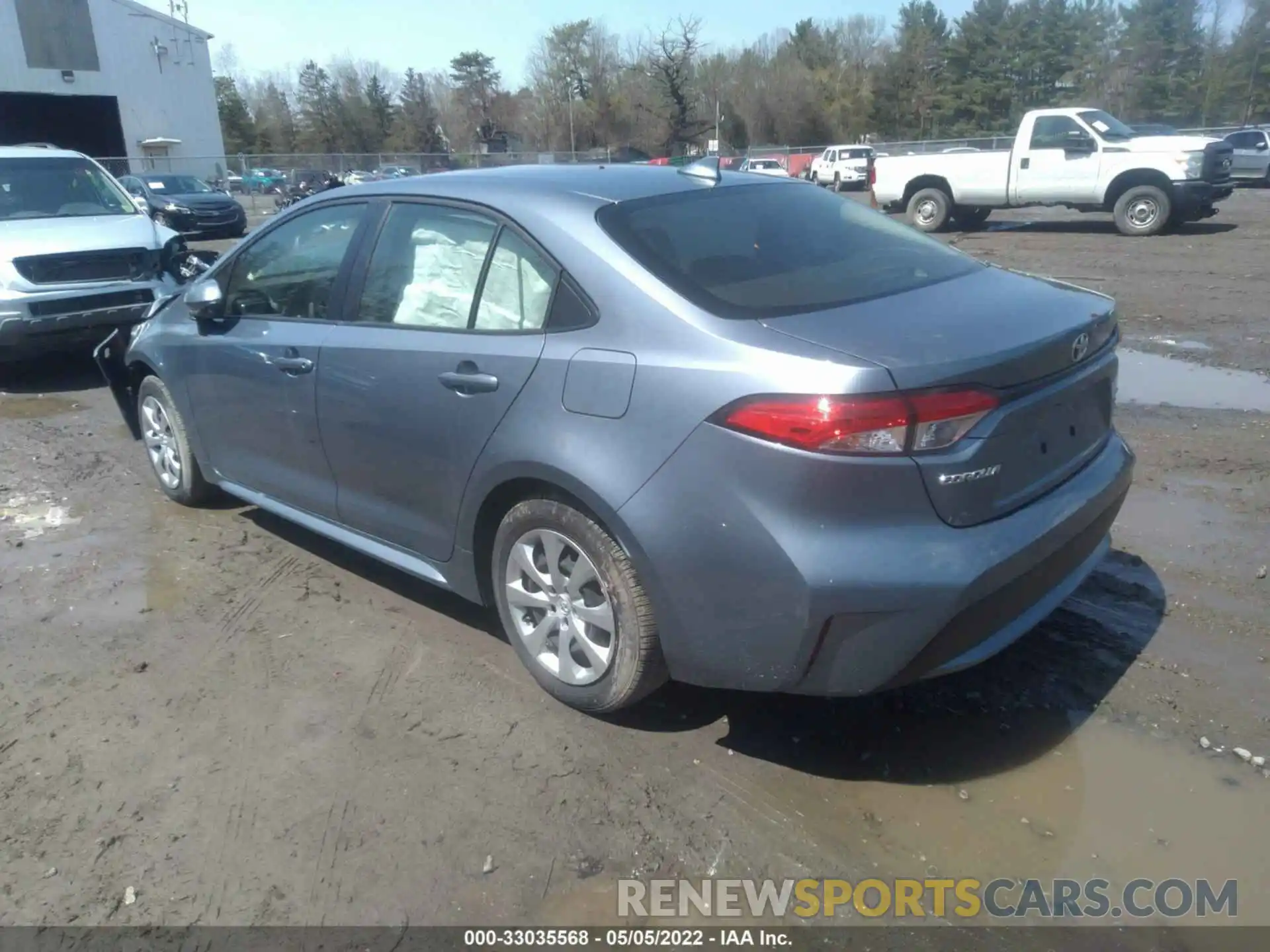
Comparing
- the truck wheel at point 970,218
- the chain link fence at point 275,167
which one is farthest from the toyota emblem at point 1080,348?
the chain link fence at point 275,167

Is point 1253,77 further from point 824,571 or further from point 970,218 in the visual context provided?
point 824,571

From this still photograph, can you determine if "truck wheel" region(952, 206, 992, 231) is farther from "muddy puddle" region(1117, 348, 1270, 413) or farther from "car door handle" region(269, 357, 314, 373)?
"car door handle" region(269, 357, 314, 373)

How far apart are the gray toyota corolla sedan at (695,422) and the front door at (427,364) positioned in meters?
0.01

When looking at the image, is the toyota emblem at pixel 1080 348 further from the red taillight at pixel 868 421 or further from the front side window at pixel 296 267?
the front side window at pixel 296 267

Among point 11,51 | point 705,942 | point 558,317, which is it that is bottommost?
point 705,942

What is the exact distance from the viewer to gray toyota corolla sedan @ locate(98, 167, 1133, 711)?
2.56 meters

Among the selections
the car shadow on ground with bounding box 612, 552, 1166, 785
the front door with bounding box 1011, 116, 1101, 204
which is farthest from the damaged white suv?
the front door with bounding box 1011, 116, 1101, 204

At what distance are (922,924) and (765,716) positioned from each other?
0.96 m

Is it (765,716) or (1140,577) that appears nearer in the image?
(765,716)

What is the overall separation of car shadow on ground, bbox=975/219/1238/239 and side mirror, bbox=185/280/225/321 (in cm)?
1658

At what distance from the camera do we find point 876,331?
Result: 107 inches

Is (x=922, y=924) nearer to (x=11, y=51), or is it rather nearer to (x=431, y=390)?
(x=431, y=390)

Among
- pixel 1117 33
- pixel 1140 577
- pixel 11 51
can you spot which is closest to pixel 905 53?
pixel 1117 33

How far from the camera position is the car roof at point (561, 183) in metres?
3.38
